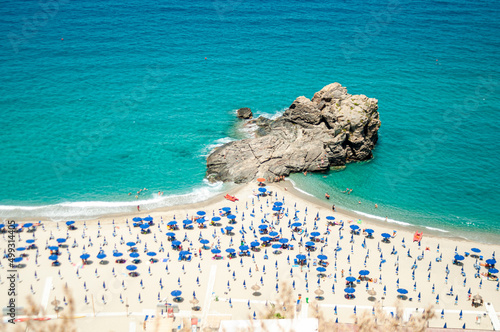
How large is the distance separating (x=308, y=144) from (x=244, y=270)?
29.0m

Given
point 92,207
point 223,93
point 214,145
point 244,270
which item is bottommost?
point 244,270

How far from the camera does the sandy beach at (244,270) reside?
5303 centimetres

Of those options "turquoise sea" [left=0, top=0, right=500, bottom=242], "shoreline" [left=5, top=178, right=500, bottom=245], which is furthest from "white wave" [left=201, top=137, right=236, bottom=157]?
"shoreline" [left=5, top=178, right=500, bottom=245]

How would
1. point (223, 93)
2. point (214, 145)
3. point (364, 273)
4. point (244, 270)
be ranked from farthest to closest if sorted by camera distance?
1. point (223, 93)
2. point (214, 145)
3. point (244, 270)
4. point (364, 273)

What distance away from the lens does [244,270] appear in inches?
2345

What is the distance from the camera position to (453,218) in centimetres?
7106

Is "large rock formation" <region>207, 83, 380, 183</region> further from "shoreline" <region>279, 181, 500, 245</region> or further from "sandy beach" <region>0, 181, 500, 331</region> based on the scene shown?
"sandy beach" <region>0, 181, 500, 331</region>

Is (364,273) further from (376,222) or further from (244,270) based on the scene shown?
(376,222)

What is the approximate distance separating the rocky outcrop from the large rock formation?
10586 millimetres

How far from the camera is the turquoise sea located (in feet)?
250

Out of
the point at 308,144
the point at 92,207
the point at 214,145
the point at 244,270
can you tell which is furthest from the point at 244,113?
the point at 244,270

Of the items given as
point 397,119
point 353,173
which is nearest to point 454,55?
point 397,119

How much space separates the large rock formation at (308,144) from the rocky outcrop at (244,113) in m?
10.6

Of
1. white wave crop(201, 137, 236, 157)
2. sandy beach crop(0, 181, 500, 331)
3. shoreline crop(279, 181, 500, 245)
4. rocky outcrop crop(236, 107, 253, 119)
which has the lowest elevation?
sandy beach crop(0, 181, 500, 331)
